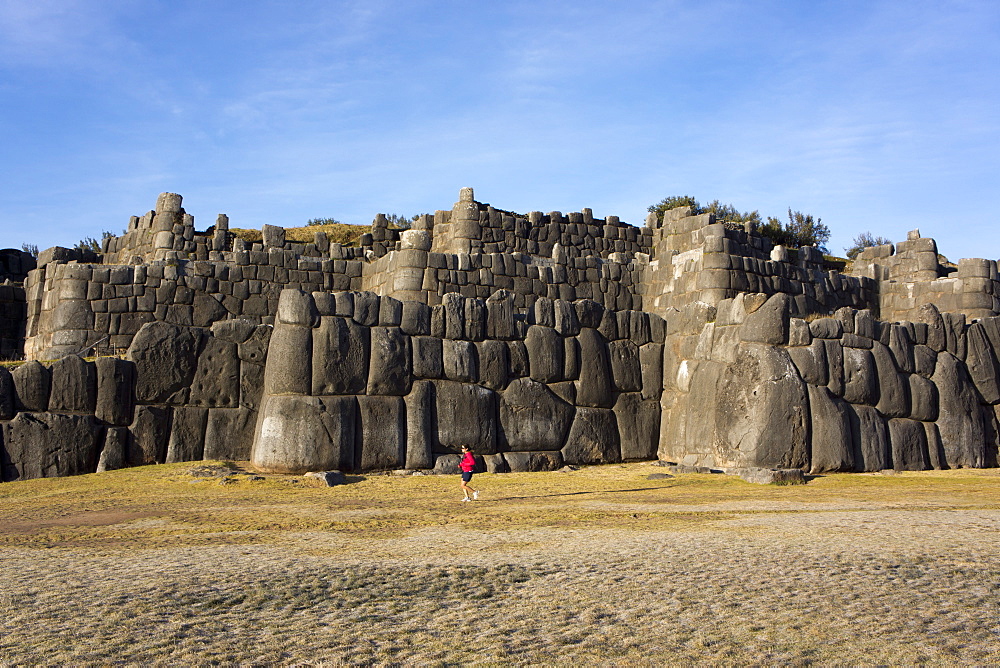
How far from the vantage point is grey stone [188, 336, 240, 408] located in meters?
15.9

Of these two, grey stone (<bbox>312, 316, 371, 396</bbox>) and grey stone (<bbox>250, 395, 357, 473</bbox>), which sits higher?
grey stone (<bbox>312, 316, 371, 396</bbox>)

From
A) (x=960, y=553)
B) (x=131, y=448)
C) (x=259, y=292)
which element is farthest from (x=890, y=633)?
(x=259, y=292)

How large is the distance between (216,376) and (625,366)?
8033 mm

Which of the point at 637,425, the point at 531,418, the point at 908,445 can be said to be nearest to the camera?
the point at 531,418

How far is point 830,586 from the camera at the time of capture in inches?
273

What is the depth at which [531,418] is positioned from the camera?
17359mm

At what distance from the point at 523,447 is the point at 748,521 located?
724 centimetres

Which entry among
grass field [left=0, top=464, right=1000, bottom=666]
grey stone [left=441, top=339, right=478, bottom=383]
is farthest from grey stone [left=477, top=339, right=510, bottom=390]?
grass field [left=0, top=464, right=1000, bottom=666]

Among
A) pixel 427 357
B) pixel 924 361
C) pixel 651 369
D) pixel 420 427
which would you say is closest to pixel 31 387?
pixel 420 427

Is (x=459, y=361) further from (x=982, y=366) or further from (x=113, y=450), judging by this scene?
(x=982, y=366)

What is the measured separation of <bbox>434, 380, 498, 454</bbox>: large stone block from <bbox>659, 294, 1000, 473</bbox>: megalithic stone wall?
150 inches

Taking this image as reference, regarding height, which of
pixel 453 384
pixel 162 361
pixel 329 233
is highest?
pixel 329 233

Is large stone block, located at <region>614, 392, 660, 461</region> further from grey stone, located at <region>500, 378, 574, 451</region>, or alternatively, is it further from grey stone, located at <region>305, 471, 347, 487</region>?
grey stone, located at <region>305, 471, 347, 487</region>

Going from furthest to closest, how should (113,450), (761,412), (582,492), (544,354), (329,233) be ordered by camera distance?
(329,233) → (544,354) → (761,412) → (113,450) → (582,492)
